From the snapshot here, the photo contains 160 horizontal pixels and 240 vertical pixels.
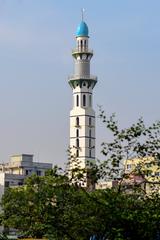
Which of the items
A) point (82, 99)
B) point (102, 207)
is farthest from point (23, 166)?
point (102, 207)

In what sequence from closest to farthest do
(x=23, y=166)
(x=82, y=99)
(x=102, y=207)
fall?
(x=102, y=207) → (x=23, y=166) → (x=82, y=99)

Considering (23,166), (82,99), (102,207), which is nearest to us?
(102,207)

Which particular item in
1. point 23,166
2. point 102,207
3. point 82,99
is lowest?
point 102,207

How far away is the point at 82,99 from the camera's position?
112 meters

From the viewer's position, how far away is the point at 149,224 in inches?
600

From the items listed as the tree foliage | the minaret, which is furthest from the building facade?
the tree foliage

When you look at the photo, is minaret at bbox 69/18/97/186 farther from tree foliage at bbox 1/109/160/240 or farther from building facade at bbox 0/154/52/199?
tree foliage at bbox 1/109/160/240

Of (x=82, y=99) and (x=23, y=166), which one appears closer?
(x=23, y=166)

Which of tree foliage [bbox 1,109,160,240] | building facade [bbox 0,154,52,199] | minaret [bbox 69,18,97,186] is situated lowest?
tree foliage [bbox 1,109,160,240]

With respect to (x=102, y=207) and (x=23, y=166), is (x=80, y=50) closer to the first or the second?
(x=23, y=166)

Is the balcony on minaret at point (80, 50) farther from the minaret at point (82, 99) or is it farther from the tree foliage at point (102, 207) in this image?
the tree foliage at point (102, 207)

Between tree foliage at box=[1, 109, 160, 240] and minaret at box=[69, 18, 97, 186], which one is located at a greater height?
minaret at box=[69, 18, 97, 186]

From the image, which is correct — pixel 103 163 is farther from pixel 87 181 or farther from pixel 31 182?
pixel 31 182

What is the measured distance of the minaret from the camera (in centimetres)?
11025
